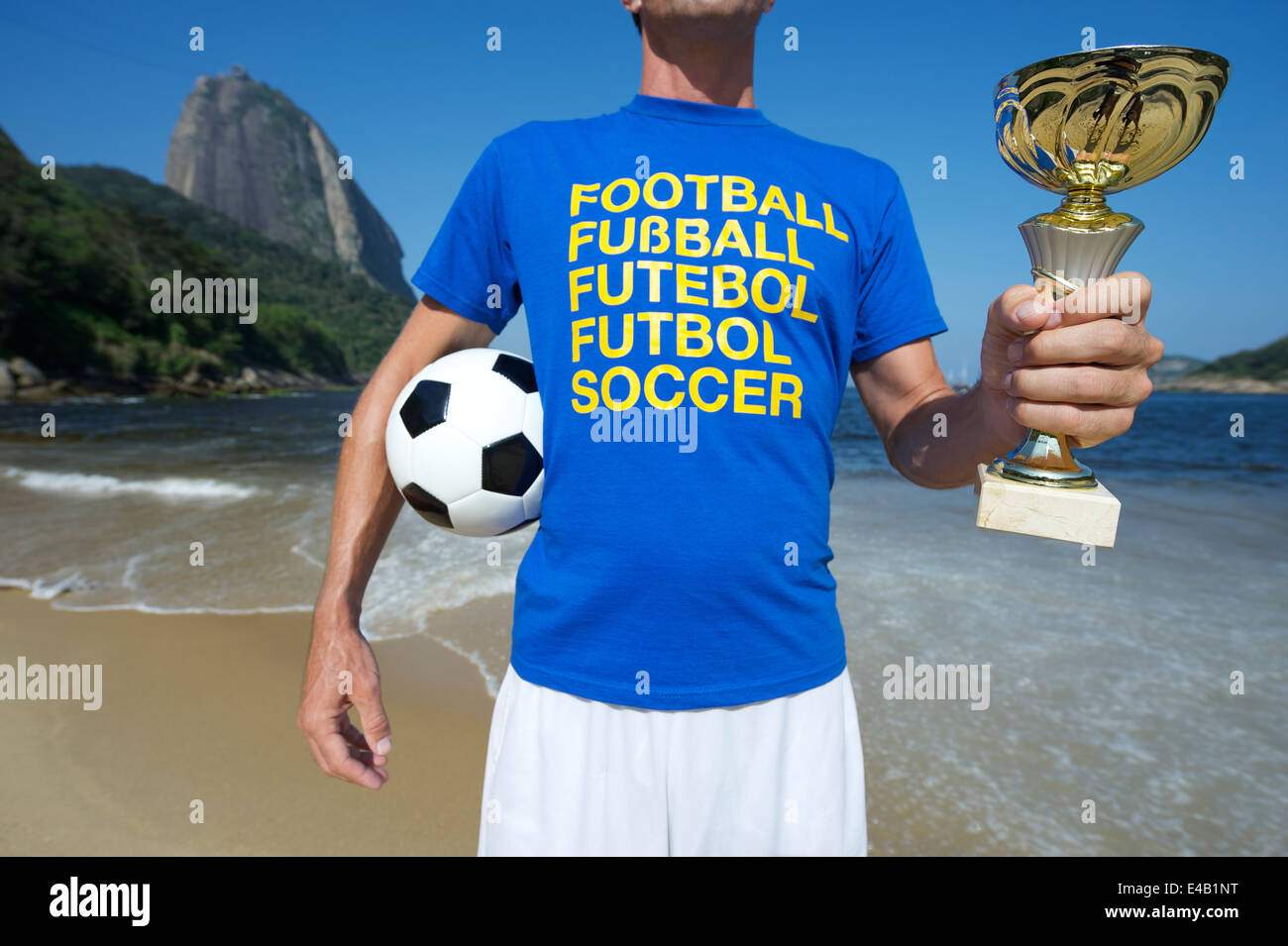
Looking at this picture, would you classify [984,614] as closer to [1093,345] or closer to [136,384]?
[1093,345]

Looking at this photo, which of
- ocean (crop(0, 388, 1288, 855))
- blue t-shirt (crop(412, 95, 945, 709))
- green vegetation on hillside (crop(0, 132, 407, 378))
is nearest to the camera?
blue t-shirt (crop(412, 95, 945, 709))

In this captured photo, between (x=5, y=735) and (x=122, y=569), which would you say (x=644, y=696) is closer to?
(x=5, y=735)

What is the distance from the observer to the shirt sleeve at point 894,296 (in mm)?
1364

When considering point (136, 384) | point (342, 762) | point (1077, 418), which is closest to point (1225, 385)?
point (1077, 418)

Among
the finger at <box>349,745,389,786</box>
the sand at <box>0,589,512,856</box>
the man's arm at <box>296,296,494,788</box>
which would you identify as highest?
the man's arm at <box>296,296,494,788</box>

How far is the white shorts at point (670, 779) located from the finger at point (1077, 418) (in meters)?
0.62

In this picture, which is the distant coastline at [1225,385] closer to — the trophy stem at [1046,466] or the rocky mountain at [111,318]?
the trophy stem at [1046,466]

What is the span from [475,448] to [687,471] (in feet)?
2.37

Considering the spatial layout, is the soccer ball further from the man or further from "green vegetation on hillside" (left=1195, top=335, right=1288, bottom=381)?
"green vegetation on hillside" (left=1195, top=335, right=1288, bottom=381)

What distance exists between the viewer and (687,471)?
1.20m

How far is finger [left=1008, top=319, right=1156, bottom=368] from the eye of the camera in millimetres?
845

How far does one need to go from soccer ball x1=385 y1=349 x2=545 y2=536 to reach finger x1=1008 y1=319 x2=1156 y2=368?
1093mm

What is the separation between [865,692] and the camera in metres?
3.86

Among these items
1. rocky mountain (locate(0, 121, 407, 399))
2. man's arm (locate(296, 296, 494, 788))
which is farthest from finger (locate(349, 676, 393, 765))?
rocky mountain (locate(0, 121, 407, 399))
